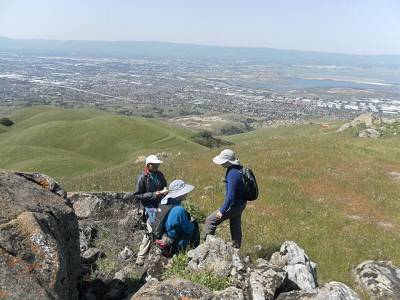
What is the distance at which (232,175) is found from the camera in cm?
1242

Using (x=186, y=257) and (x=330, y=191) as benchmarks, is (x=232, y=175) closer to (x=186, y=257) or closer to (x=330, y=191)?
(x=186, y=257)

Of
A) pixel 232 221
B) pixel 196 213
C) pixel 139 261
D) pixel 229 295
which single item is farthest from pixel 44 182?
pixel 196 213

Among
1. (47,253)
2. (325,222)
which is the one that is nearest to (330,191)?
(325,222)

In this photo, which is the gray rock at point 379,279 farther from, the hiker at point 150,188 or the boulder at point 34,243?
the boulder at point 34,243

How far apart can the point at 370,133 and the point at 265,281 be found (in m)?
35.2

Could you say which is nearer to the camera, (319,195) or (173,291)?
(173,291)

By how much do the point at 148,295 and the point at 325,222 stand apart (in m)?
13.2

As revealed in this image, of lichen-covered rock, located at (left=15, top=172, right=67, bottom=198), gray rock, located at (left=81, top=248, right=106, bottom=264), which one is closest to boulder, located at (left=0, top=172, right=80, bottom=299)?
lichen-covered rock, located at (left=15, top=172, right=67, bottom=198)

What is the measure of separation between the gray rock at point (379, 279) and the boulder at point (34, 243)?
7751 mm

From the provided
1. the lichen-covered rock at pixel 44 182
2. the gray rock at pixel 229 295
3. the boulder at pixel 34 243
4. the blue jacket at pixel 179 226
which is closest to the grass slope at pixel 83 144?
the blue jacket at pixel 179 226

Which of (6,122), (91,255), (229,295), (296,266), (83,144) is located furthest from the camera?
(6,122)

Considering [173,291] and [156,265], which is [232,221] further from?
[173,291]

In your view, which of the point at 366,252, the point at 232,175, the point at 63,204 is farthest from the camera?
the point at 366,252

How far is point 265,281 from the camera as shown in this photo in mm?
9289
